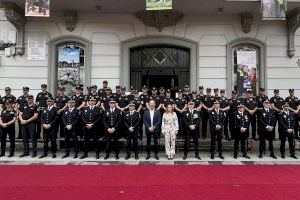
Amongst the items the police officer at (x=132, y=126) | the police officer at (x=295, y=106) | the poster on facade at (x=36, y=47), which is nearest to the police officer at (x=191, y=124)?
the police officer at (x=132, y=126)

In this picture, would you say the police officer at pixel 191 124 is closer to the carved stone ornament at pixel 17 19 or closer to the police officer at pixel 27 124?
the police officer at pixel 27 124

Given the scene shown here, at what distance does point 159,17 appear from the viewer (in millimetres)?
14992

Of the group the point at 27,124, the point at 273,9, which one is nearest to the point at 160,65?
the point at 273,9

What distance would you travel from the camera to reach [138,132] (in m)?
12.8

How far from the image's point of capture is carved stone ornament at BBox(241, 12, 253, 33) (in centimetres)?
1498

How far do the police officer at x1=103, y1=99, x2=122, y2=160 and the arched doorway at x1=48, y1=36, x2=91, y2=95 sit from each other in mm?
3520

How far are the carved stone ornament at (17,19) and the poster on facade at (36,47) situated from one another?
0.93ft
